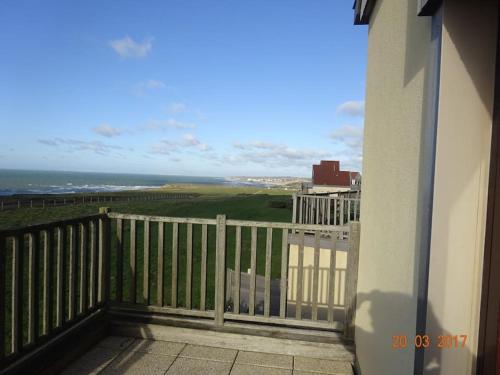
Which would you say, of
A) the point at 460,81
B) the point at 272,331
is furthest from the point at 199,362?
the point at 460,81

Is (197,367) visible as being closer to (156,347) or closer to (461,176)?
(156,347)

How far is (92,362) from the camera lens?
8.84 ft

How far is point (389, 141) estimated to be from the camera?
2045mm

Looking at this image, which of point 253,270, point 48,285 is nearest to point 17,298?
point 48,285

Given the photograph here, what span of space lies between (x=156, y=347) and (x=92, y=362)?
0.50 meters

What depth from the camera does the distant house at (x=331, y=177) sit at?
18609 mm

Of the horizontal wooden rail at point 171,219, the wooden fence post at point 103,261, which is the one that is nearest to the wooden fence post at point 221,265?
the horizontal wooden rail at point 171,219

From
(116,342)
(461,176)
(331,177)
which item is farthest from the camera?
(331,177)

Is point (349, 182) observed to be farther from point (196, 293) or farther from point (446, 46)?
point (446, 46)

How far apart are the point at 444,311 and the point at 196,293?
6577 millimetres

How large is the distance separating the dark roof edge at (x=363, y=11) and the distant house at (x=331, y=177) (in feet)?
50.4

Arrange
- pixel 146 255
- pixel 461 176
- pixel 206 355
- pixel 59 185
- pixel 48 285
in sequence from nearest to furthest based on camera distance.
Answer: pixel 461 176 → pixel 48 285 → pixel 206 355 → pixel 146 255 → pixel 59 185

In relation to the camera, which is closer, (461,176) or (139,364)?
(461,176)

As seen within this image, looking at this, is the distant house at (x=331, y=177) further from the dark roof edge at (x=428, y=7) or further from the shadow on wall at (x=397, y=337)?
the dark roof edge at (x=428, y=7)
